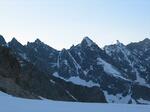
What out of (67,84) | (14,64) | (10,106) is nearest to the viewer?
(10,106)

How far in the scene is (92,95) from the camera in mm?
Answer: 188375

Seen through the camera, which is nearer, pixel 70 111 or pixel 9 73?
pixel 70 111

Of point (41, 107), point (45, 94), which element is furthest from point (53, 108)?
point (45, 94)

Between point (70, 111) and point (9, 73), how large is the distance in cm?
7495

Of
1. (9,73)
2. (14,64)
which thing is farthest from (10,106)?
(14,64)

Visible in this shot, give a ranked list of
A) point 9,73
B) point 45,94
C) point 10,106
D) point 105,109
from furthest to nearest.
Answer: point 45,94 → point 9,73 → point 105,109 → point 10,106

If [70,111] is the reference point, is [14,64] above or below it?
above

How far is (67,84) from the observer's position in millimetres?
180125

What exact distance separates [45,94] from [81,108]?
121m

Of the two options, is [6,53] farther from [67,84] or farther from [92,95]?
[92,95]

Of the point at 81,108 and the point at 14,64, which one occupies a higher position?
the point at 14,64

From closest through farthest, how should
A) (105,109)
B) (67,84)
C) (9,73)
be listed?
(105,109) → (9,73) → (67,84)

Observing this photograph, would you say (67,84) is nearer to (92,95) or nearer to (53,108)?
(92,95)

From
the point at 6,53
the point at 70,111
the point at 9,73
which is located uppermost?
the point at 6,53
